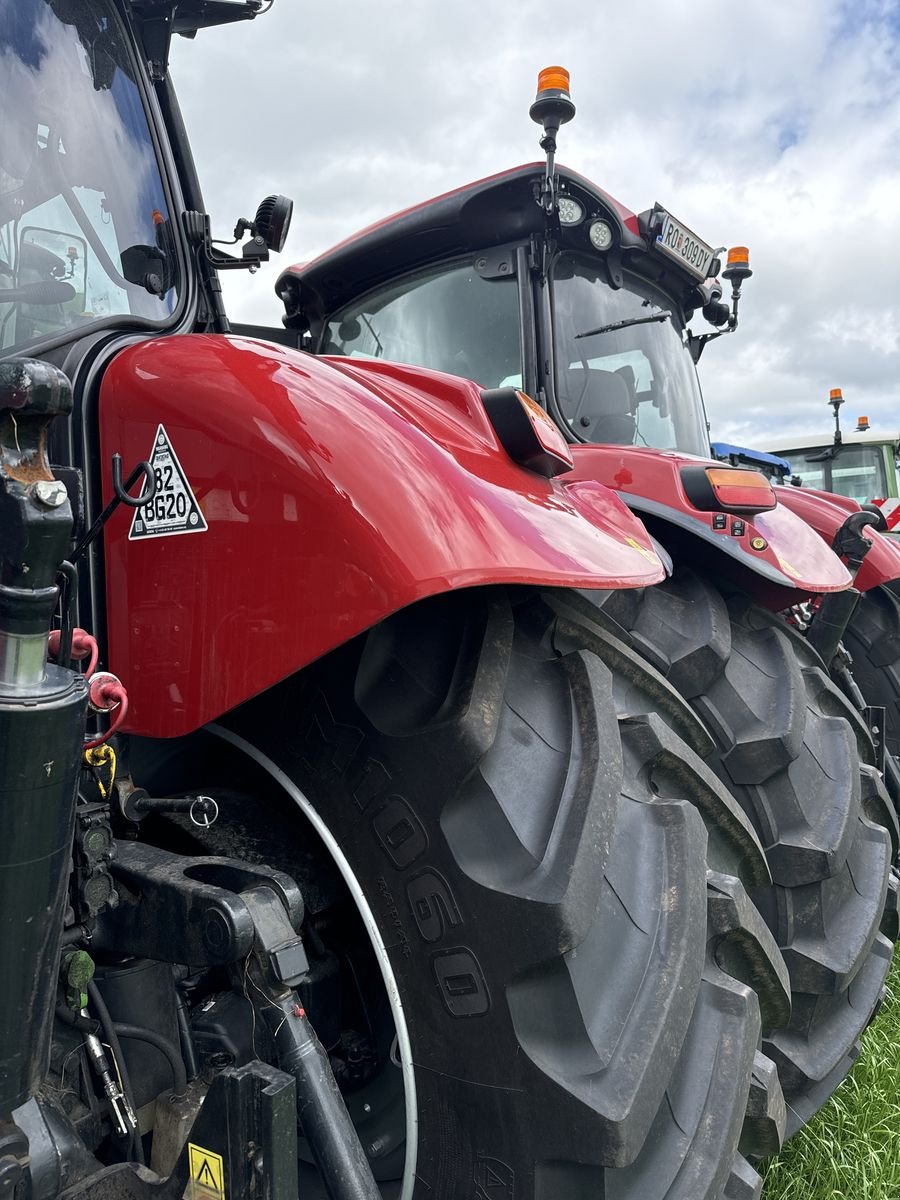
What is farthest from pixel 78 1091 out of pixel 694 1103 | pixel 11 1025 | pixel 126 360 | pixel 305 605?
pixel 126 360

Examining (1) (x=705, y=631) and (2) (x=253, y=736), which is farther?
(1) (x=705, y=631)

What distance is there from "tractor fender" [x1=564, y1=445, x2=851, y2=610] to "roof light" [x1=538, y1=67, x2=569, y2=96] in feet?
3.21

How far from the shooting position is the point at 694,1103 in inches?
49.1

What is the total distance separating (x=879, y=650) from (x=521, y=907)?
2.99 m

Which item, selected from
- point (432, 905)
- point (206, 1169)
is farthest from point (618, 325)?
point (206, 1169)

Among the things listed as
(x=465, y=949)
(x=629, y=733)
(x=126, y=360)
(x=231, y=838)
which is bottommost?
(x=465, y=949)

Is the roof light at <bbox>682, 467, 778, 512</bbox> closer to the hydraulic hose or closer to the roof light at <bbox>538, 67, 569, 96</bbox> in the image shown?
the roof light at <bbox>538, 67, 569, 96</bbox>

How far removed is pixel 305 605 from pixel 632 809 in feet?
1.82

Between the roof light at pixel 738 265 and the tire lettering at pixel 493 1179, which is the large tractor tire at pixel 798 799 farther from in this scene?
the roof light at pixel 738 265

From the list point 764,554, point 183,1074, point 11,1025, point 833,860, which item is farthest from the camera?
point 764,554

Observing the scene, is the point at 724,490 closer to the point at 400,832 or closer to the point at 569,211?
the point at 569,211

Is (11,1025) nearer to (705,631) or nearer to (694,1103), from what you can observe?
(694,1103)

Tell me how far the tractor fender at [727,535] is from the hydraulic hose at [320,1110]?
1.60 meters

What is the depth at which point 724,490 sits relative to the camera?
237 cm
